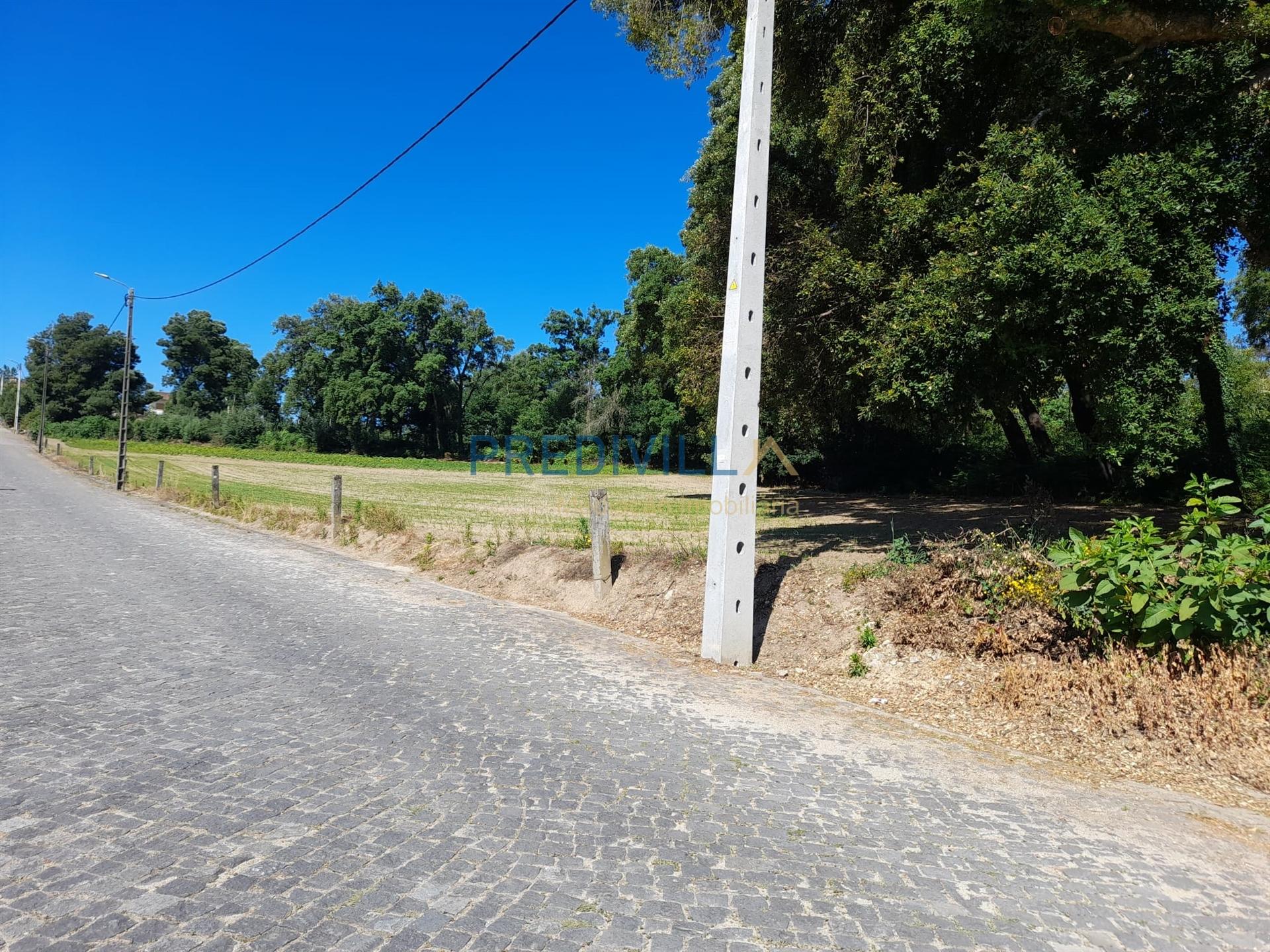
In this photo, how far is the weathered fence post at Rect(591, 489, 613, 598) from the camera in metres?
9.02

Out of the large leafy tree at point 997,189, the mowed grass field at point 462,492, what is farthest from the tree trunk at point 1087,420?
the mowed grass field at point 462,492

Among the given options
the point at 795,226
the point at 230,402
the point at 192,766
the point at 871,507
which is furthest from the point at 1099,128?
the point at 230,402

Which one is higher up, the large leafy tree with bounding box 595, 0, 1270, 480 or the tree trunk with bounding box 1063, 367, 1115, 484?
the large leafy tree with bounding box 595, 0, 1270, 480

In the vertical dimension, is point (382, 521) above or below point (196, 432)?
below

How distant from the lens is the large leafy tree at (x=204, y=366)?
97500 mm

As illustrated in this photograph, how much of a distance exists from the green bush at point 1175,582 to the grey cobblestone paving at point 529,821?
1.34m

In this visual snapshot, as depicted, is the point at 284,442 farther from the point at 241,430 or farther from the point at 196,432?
the point at 196,432

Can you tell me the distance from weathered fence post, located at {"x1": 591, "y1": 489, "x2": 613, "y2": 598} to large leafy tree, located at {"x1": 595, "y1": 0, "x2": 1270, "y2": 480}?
13.0ft

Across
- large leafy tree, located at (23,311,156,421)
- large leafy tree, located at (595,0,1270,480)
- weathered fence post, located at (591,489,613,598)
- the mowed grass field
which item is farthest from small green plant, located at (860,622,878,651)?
large leafy tree, located at (23,311,156,421)

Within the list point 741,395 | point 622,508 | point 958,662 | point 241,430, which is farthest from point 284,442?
point 958,662

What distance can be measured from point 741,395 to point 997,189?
376cm

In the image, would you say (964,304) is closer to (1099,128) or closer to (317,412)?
(1099,128)

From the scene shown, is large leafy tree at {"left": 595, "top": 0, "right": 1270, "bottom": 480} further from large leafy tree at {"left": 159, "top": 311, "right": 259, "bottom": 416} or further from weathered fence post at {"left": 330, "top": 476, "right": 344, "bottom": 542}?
large leafy tree at {"left": 159, "top": 311, "right": 259, "bottom": 416}

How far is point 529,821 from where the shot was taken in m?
3.50
